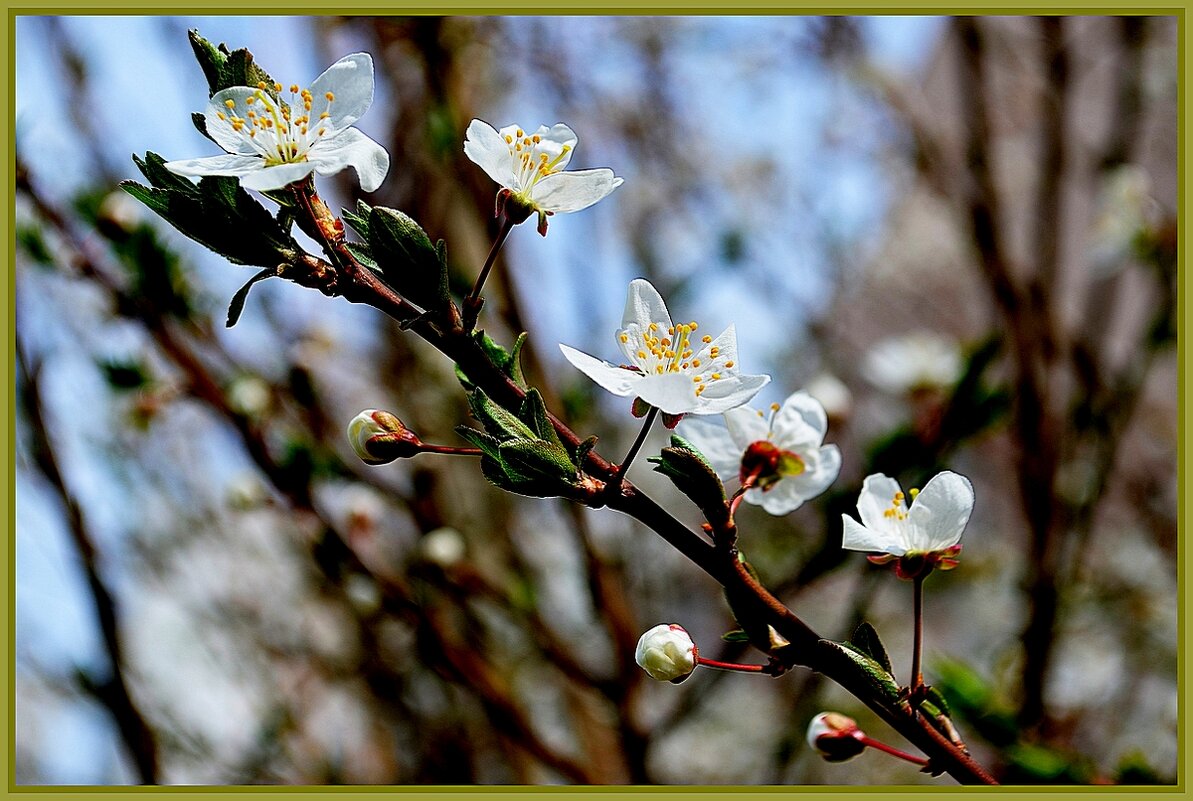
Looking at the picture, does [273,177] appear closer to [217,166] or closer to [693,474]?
[217,166]

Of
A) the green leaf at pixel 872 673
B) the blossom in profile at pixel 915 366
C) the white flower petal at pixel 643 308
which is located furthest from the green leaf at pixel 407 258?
the blossom in profile at pixel 915 366

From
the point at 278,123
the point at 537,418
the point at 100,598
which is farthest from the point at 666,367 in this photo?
the point at 100,598

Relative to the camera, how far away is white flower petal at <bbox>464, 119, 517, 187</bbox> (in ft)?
1.43

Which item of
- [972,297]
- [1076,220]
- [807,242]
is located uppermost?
[807,242]

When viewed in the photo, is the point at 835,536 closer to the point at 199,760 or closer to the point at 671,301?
the point at 671,301

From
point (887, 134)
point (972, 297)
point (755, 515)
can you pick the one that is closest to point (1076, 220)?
point (972, 297)

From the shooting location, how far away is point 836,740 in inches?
18.2

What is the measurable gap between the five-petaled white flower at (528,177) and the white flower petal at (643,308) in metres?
0.06

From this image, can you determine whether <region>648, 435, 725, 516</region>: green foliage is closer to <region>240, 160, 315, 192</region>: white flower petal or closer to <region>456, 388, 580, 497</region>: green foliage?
<region>456, 388, 580, 497</region>: green foliage

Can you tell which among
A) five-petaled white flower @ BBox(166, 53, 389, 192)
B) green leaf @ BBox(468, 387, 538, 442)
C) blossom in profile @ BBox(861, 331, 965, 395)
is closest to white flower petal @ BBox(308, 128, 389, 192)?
five-petaled white flower @ BBox(166, 53, 389, 192)

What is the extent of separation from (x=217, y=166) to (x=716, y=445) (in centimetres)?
29

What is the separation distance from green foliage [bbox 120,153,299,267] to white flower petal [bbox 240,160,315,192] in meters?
0.01

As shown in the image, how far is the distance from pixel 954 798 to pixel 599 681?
2.51 feet

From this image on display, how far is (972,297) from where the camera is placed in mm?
3668
